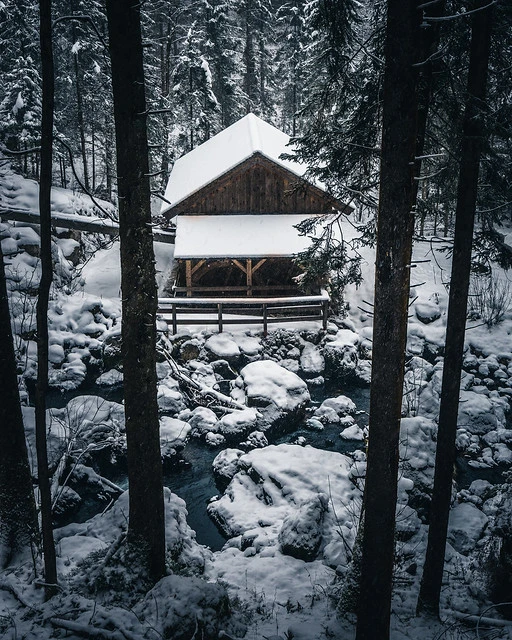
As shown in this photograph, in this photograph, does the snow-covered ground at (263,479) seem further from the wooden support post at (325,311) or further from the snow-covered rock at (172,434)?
the wooden support post at (325,311)

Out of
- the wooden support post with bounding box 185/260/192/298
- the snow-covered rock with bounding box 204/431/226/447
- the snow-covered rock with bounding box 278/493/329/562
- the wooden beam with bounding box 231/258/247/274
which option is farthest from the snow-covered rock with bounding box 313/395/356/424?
the wooden support post with bounding box 185/260/192/298

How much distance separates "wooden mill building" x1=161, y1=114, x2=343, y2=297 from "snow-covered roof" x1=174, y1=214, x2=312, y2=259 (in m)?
0.04

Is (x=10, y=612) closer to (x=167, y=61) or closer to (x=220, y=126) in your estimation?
(x=167, y=61)

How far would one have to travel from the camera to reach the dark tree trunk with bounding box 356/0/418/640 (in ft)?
12.9

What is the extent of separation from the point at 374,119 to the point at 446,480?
192 inches

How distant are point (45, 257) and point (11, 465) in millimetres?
3115

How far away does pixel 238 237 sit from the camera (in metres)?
18.6

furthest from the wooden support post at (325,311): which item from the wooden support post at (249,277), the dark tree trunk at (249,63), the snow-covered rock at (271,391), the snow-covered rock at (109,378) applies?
the dark tree trunk at (249,63)

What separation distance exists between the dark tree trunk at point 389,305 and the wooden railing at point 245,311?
42.2ft

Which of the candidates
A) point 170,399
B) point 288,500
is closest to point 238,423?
point 170,399

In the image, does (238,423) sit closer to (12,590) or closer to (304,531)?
(304,531)

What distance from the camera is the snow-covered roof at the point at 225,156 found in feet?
63.2

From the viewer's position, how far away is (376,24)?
630cm

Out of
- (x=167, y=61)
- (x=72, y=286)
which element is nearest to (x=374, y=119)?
(x=72, y=286)
